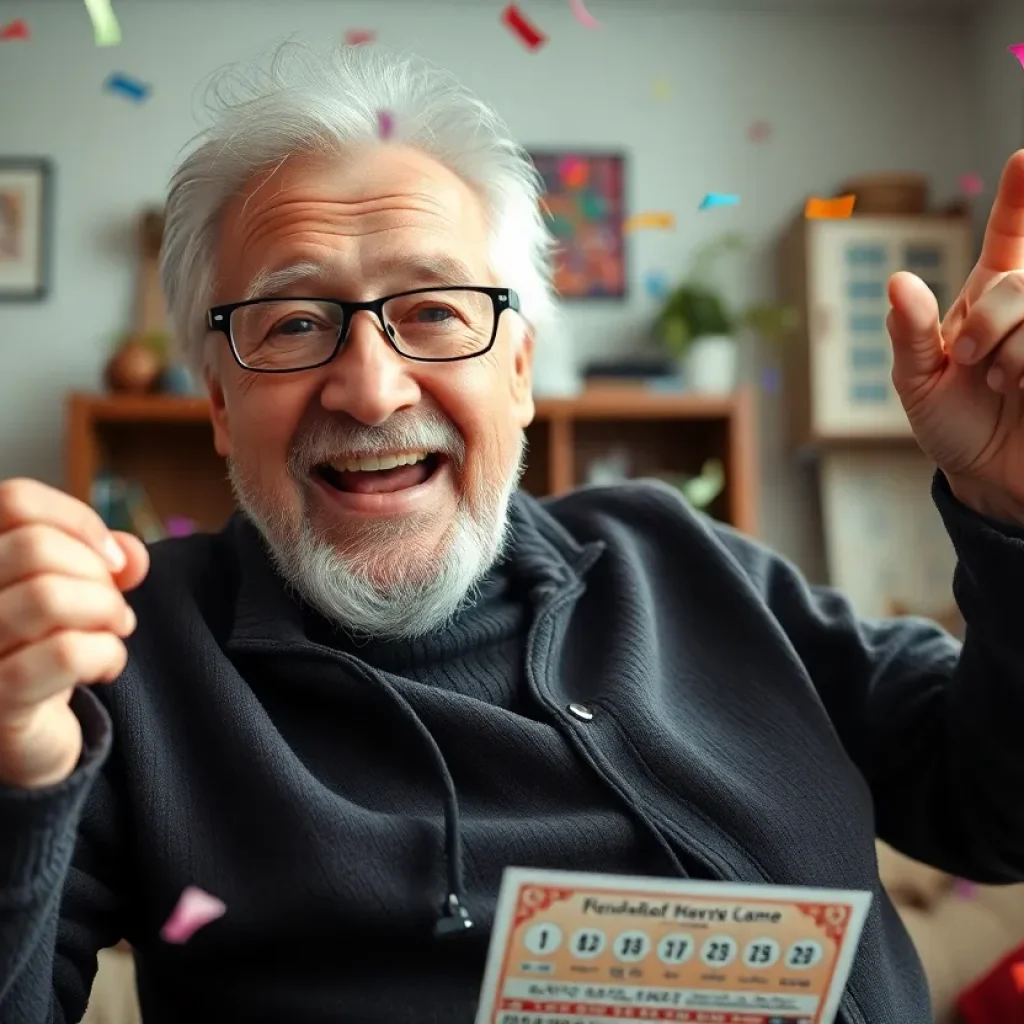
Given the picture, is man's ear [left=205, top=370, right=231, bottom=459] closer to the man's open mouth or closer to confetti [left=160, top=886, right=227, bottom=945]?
the man's open mouth

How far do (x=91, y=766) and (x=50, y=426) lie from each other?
9.10 feet

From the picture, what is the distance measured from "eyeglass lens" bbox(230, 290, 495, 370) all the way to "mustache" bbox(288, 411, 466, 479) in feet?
0.21

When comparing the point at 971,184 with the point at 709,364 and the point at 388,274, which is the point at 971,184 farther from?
the point at 388,274

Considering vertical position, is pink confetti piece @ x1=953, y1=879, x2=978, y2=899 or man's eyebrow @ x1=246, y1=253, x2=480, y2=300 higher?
man's eyebrow @ x1=246, y1=253, x2=480, y2=300

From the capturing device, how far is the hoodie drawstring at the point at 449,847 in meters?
0.89

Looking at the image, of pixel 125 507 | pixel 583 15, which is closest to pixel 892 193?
pixel 583 15

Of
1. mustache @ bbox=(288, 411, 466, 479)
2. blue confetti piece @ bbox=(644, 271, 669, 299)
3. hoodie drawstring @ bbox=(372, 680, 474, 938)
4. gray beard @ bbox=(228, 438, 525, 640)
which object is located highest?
blue confetti piece @ bbox=(644, 271, 669, 299)

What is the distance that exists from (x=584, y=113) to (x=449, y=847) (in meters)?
2.87

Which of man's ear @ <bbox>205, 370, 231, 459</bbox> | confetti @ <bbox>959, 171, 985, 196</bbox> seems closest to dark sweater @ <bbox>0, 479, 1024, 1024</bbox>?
man's ear @ <bbox>205, 370, 231, 459</bbox>

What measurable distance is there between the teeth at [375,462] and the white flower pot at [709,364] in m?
2.13

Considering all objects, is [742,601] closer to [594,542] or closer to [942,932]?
[594,542]

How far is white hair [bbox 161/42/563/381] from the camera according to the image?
45.9 inches

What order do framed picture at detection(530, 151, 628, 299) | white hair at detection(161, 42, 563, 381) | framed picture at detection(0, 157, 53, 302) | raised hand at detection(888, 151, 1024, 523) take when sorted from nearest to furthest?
raised hand at detection(888, 151, 1024, 523) < white hair at detection(161, 42, 563, 381) < framed picture at detection(0, 157, 53, 302) < framed picture at detection(530, 151, 628, 299)

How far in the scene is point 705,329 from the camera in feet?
10.3
